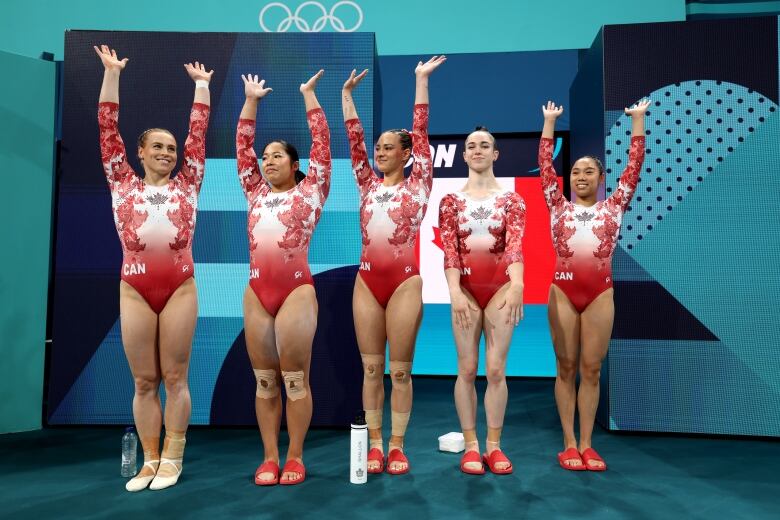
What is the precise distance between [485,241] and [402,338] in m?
0.78

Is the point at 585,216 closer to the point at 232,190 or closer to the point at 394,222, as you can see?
the point at 394,222

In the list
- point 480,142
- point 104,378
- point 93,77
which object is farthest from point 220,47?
point 104,378

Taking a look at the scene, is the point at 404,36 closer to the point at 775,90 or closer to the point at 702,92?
the point at 702,92

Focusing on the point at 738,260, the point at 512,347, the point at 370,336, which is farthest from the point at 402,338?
the point at 512,347

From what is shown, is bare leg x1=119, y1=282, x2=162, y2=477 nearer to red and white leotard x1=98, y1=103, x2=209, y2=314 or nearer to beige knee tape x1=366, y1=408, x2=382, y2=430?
red and white leotard x1=98, y1=103, x2=209, y2=314

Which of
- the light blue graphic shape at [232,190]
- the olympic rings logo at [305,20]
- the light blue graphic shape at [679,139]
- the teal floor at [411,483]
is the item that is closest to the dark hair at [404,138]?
the light blue graphic shape at [232,190]

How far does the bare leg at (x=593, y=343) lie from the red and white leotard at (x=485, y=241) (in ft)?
2.11

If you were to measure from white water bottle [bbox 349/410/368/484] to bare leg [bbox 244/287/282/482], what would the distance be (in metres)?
0.46

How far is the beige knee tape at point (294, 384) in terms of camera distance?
3.14 meters

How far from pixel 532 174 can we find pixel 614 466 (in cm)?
395

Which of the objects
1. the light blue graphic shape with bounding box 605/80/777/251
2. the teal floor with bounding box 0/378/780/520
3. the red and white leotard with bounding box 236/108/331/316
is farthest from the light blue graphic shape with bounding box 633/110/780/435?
the red and white leotard with bounding box 236/108/331/316

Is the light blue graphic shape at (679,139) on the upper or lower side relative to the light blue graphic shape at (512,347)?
upper

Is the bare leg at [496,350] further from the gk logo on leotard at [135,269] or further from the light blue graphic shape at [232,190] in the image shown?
the gk logo on leotard at [135,269]

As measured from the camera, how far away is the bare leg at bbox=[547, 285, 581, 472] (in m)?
3.54
